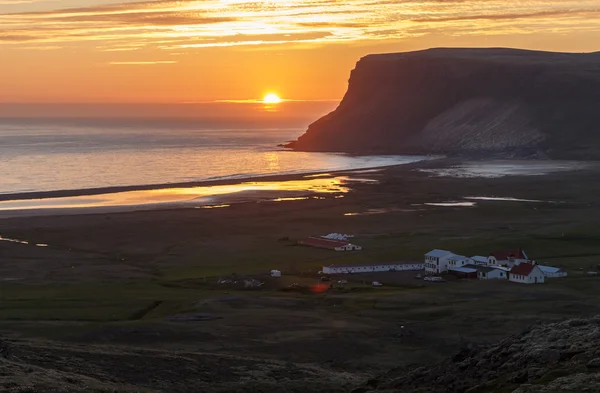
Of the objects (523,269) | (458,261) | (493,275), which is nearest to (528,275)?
(523,269)

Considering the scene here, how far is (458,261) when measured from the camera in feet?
197

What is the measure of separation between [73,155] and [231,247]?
124199mm

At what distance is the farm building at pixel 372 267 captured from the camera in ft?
195

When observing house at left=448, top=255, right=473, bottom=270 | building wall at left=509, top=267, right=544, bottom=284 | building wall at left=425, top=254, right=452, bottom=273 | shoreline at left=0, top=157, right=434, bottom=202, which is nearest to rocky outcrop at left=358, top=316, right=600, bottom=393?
building wall at left=509, top=267, right=544, bottom=284

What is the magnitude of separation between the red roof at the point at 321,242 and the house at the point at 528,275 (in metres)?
17.5

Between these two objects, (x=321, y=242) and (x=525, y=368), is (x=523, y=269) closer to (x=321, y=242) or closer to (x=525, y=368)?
(x=321, y=242)

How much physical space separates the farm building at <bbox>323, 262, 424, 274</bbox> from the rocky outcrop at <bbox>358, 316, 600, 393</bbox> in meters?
29.6

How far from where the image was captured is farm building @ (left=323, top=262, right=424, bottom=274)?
5934 centimetres

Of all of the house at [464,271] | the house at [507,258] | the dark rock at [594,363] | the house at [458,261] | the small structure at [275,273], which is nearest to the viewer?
the dark rock at [594,363]

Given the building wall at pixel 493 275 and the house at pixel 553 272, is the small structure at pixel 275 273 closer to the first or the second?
the building wall at pixel 493 275

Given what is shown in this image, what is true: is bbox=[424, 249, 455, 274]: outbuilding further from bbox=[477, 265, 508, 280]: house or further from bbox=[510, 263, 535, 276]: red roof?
bbox=[510, 263, 535, 276]: red roof

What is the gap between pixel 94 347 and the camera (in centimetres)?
3444

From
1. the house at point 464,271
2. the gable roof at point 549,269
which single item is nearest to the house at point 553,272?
the gable roof at point 549,269

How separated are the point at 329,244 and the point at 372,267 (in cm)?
1094
